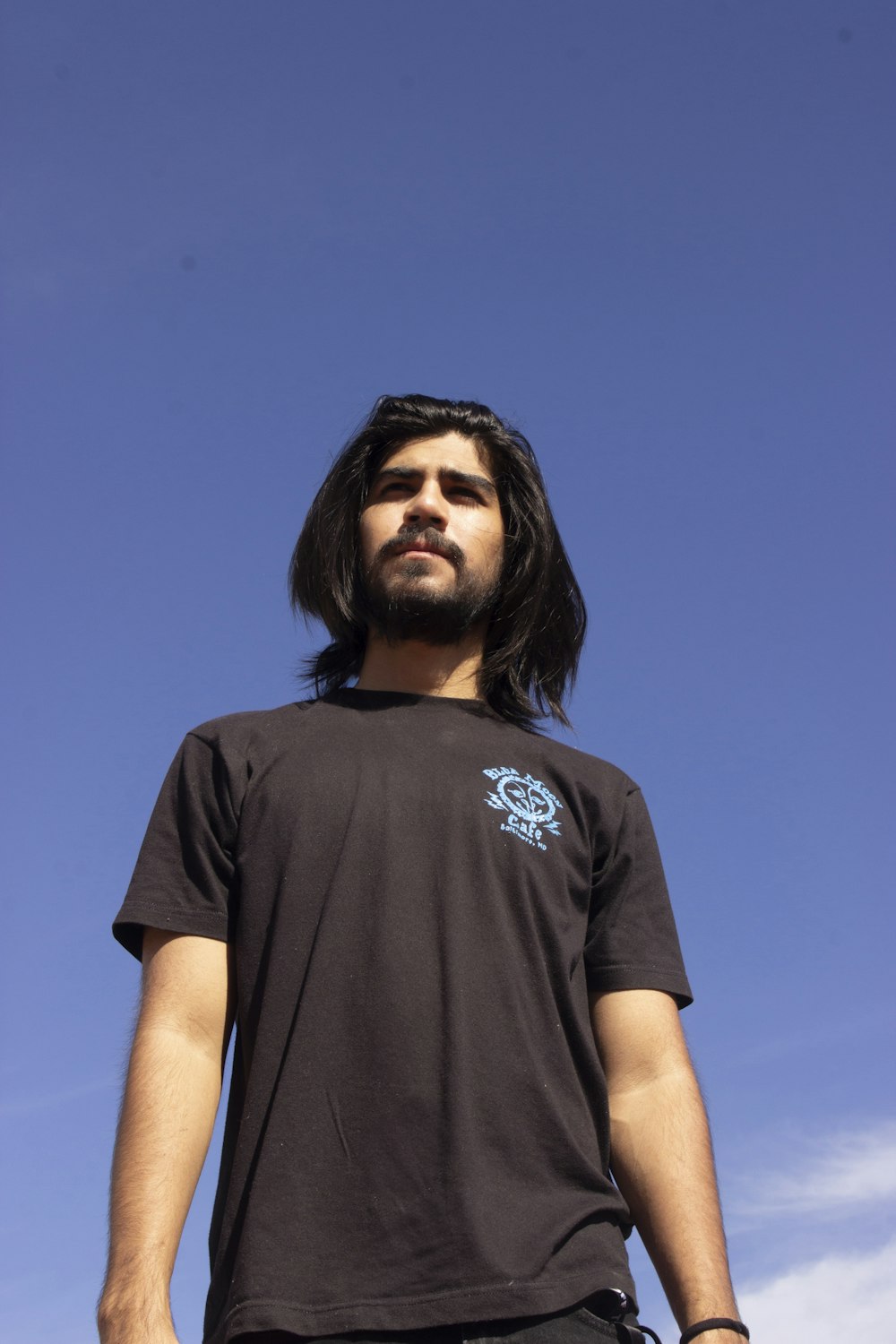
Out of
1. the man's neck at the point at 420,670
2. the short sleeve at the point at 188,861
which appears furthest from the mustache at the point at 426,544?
the short sleeve at the point at 188,861

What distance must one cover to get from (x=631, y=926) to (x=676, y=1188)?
0.69 metres

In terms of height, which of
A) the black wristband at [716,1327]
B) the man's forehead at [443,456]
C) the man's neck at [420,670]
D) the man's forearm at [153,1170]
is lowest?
the black wristband at [716,1327]

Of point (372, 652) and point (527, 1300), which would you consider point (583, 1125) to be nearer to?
point (527, 1300)

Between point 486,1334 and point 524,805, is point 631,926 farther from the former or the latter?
point 486,1334

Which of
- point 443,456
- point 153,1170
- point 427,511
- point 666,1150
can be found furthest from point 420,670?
point 153,1170

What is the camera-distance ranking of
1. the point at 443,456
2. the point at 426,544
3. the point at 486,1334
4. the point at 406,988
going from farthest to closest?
1. the point at 443,456
2. the point at 426,544
3. the point at 406,988
4. the point at 486,1334

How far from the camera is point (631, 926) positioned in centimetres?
395

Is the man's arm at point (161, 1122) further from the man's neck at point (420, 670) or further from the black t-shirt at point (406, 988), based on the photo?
the man's neck at point (420, 670)

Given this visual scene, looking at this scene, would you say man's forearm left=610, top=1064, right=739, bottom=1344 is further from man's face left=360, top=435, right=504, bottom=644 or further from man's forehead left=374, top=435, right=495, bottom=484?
man's forehead left=374, top=435, right=495, bottom=484

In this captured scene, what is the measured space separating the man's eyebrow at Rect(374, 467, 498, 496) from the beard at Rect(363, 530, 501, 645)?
12.9 inches

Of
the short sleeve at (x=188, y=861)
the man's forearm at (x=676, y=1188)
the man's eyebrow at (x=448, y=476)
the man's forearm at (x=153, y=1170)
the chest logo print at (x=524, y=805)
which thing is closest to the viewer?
the man's forearm at (x=153, y=1170)

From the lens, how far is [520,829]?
384 centimetres

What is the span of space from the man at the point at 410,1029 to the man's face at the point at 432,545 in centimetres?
1

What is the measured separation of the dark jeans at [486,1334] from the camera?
9.61ft
